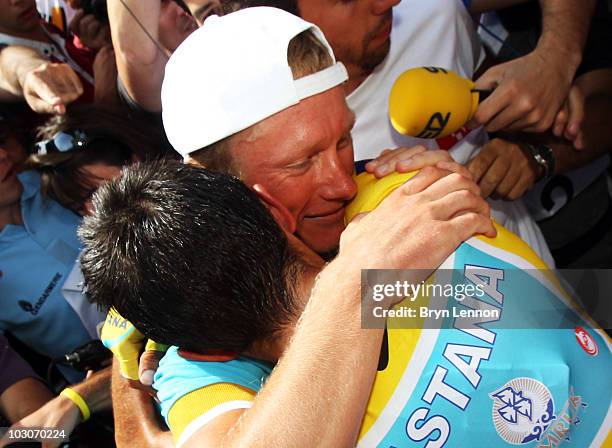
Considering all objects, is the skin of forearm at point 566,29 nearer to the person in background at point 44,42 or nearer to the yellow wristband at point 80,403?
the person in background at point 44,42

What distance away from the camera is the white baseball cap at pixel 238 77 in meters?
1.55

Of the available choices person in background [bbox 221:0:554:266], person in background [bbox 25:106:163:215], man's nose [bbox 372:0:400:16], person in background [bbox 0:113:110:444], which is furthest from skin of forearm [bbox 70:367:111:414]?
man's nose [bbox 372:0:400:16]

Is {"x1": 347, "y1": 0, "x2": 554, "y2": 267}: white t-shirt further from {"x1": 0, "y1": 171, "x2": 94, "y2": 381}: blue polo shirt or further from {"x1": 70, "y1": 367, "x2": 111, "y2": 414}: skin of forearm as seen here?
{"x1": 0, "y1": 171, "x2": 94, "y2": 381}: blue polo shirt

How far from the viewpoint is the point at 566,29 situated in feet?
7.42

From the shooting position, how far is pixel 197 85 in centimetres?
160

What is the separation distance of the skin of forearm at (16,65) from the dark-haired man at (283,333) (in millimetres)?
1629

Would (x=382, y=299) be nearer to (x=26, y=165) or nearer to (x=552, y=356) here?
(x=552, y=356)

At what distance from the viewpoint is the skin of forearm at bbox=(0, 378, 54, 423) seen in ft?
8.45

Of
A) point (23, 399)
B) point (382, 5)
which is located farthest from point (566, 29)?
point (23, 399)

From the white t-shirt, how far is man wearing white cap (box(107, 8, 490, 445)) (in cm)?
56

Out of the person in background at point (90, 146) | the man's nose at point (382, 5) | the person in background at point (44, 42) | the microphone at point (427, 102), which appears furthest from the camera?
the person in background at point (44, 42)

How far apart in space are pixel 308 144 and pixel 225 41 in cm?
30

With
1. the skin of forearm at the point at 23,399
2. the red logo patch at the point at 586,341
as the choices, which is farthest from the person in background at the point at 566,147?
the skin of forearm at the point at 23,399

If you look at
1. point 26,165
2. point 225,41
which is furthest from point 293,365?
point 26,165
